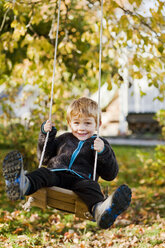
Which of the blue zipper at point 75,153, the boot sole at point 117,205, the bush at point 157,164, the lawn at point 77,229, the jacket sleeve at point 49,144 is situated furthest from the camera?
the bush at point 157,164

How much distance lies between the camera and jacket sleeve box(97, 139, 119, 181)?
2516mm

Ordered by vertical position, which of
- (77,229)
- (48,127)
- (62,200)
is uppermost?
(48,127)

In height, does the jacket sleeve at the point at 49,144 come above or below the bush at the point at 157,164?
above

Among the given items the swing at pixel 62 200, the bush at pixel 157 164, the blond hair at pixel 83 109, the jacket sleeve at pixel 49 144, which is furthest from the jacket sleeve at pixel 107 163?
the bush at pixel 157 164

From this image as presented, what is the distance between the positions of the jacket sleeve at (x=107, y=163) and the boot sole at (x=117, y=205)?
48 centimetres

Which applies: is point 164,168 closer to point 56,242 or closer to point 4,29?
point 56,242

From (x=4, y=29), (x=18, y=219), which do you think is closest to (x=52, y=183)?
(x=18, y=219)

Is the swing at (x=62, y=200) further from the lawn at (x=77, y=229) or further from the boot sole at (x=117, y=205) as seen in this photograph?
the lawn at (x=77, y=229)

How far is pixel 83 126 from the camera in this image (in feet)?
8.85

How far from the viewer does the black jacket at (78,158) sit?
2564 mm

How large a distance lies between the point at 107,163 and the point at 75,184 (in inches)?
11.8

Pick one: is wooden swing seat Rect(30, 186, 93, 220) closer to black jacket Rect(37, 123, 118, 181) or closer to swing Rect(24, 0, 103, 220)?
swing Rect(24, 0, 103, 220)

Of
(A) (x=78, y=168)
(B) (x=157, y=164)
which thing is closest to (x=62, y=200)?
(A) (x=78, y=168)

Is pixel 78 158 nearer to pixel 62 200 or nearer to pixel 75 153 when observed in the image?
pixel 75 153
